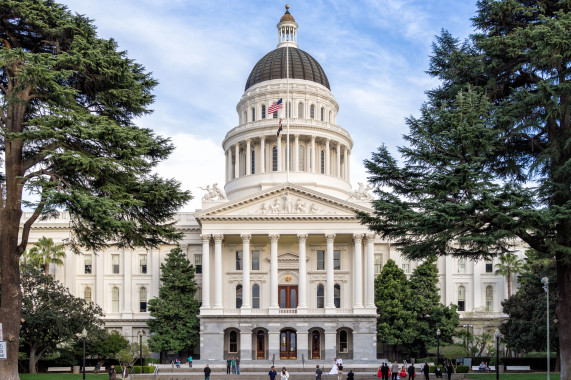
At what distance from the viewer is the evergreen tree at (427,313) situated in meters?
68.1

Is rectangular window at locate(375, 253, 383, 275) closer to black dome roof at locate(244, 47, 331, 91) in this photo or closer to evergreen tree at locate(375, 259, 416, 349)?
evergreen tree at locate(375, 259, 416, 349)

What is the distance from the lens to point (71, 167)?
87.0 ft

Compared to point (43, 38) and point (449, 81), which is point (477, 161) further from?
point (43, 38)

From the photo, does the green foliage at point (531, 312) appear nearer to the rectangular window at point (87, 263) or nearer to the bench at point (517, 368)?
the bench at point (517, 368)

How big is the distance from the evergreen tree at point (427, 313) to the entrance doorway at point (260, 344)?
1383 cm

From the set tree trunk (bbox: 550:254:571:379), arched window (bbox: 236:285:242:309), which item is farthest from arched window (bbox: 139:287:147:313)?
tree trunk (bbox: 550:254:571:379)

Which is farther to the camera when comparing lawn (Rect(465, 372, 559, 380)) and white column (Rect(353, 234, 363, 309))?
white column (Rect(353, 234, 363, 309))

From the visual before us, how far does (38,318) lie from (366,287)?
97.7 ft

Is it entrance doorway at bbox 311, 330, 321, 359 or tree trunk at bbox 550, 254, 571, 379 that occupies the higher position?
tree trunk at bbox 550, 254, 571, 379

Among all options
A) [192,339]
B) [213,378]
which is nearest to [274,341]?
[192,339]

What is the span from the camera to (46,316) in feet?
186

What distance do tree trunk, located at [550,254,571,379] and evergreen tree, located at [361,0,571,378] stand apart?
4cm

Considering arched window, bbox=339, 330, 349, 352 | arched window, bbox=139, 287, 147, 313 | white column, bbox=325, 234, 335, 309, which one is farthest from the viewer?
arched window, bbox=139, 287, 147, 313

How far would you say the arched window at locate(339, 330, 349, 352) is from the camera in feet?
230
